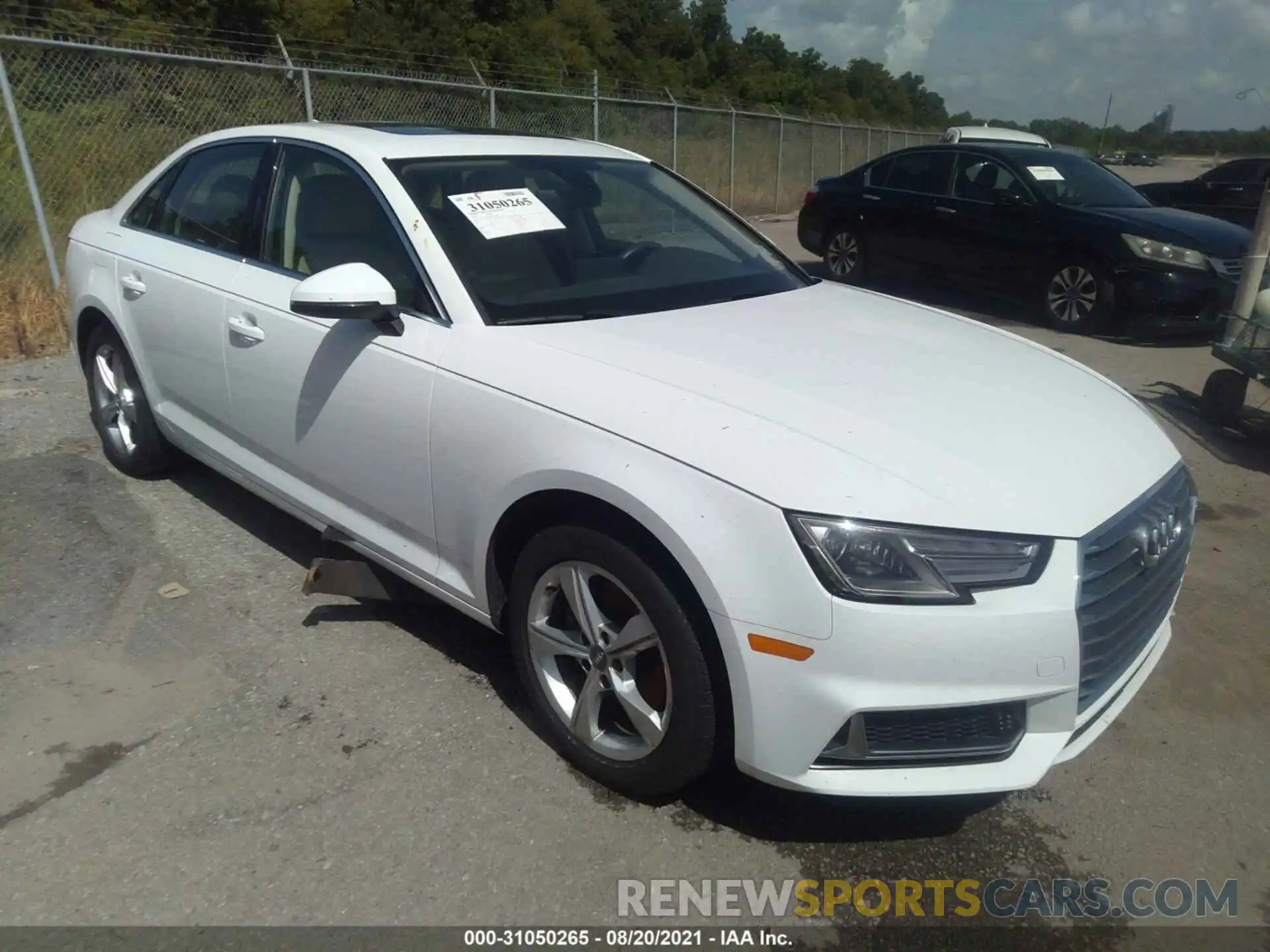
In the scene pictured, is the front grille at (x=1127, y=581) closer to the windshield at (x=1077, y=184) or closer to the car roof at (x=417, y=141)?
the car roof at (x=417, y=141)

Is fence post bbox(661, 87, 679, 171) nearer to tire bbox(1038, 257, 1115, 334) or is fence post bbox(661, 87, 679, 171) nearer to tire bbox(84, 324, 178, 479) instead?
tire bbox(1038, 257, 1115, 334)

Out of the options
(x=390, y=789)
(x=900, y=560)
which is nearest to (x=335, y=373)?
(x=390, y=789)

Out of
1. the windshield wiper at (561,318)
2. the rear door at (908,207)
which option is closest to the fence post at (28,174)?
the windshield wiper at (561,318)

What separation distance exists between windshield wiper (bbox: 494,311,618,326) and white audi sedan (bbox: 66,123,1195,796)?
0.01 metres

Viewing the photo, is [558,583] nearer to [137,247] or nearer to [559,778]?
[559,778]

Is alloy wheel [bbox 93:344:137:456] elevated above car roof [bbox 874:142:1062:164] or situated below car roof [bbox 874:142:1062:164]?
below

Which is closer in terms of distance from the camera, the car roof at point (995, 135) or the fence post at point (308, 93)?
the fence post at point (308, 93)

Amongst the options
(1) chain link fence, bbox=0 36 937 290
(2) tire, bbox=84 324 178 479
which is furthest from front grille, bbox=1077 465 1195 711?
(1) chain link fence, bbox=0 36 937 290

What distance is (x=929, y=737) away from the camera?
2.19 metres

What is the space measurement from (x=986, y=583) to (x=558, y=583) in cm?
108

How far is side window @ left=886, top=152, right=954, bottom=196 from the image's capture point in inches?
372

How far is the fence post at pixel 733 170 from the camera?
16.9m

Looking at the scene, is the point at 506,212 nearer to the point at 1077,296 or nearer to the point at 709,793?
the point at 709,793

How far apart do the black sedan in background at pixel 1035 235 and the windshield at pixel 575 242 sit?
537cm
